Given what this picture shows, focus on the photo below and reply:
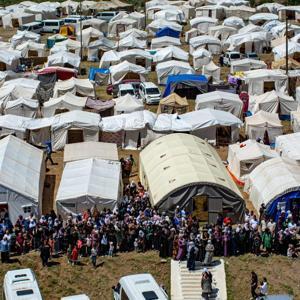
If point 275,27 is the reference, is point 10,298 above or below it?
above

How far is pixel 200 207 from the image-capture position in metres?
24.9

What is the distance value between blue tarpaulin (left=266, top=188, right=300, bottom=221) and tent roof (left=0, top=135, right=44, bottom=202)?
819 centimetres

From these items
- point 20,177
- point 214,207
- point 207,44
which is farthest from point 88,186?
point 207,44

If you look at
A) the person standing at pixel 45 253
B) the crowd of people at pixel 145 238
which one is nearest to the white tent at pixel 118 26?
the crowd of people at pixel 145 238

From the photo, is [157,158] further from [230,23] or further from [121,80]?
[230,23]

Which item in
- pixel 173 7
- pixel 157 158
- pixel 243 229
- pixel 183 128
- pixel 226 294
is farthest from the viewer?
pixel 173 7

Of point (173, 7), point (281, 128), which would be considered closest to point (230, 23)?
point (173, 7)

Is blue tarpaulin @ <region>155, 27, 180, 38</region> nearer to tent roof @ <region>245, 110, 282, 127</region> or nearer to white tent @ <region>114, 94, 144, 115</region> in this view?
white tent @ <region>114, 94, 144, 115</region>

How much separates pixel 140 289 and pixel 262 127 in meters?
17.6

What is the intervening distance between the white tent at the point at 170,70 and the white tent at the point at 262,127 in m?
12.0

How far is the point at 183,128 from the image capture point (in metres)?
33.2

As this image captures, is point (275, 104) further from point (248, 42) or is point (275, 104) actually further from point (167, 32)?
point (167, 32)

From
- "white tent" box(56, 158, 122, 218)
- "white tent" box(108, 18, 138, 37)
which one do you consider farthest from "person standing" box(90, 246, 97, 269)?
"white tent" box(108, 18, 138, 37)

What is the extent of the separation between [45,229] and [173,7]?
186 feet
